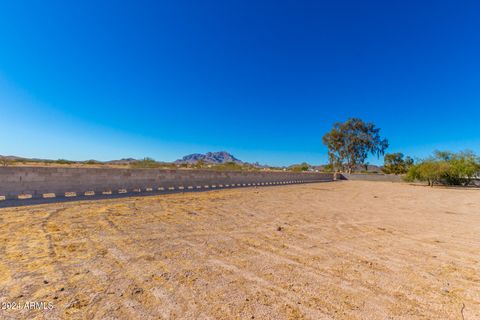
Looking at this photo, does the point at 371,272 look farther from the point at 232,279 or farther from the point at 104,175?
the point at 104,175

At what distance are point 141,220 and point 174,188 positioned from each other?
9.39m

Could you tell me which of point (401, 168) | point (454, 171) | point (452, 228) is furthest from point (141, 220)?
point (401, 168)

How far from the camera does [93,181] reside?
37.7 ft

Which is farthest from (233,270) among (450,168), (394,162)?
(394,162)

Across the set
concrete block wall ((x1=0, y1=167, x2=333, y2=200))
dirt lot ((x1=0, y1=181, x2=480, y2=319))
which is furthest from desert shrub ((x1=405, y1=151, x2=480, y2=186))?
dirt lot ((x1=0, y1=181, x2=480, y2=319))

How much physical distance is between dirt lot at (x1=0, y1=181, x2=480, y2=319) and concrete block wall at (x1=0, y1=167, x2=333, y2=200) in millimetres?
3665

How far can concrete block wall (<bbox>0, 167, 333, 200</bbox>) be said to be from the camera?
921 centimetres

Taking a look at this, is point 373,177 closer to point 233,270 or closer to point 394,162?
point 394,162

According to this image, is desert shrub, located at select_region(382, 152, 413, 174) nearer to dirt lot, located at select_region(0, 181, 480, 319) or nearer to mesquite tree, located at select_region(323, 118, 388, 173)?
mesquite tree, located at select_region(323, 118, 388, 173)

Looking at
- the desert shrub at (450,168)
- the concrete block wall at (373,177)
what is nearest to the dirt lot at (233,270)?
the desert shrub at (450,168)

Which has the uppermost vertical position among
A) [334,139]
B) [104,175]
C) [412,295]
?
[334,139]

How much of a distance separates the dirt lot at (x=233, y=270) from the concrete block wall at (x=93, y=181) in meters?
3.66

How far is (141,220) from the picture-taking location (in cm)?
Result: 650

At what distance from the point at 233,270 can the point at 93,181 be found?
10.7 m
